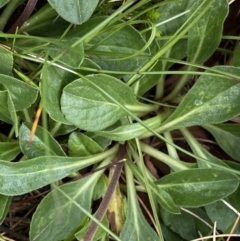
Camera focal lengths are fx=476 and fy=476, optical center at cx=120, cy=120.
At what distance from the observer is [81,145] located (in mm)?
827

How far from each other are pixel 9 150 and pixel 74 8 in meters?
0.27

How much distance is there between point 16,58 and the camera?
0.80 meters

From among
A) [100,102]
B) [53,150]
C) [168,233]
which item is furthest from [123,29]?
[168,233]

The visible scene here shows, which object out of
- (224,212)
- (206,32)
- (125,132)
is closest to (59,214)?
(125,132)

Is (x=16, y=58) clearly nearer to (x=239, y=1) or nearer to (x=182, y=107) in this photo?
(x=182, y=107)

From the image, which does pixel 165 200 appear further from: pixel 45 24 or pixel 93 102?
pixel 45 24

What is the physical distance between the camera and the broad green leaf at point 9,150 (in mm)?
797

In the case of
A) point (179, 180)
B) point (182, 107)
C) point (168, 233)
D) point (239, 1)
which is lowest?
point (168, 233)

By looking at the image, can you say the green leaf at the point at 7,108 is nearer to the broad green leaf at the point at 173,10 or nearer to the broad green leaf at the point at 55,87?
the broad green leaf at the point at 55,87

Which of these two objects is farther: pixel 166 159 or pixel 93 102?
pixel 166 159

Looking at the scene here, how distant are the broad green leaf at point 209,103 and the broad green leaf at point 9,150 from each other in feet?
0.86

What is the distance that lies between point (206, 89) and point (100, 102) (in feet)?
0.59

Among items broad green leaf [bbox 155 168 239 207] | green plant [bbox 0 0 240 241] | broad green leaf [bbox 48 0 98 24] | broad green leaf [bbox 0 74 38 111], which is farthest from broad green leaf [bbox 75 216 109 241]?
broad green leaf [bbox 48 0 98 24]

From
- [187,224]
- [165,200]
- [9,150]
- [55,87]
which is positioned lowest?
[187,224]
